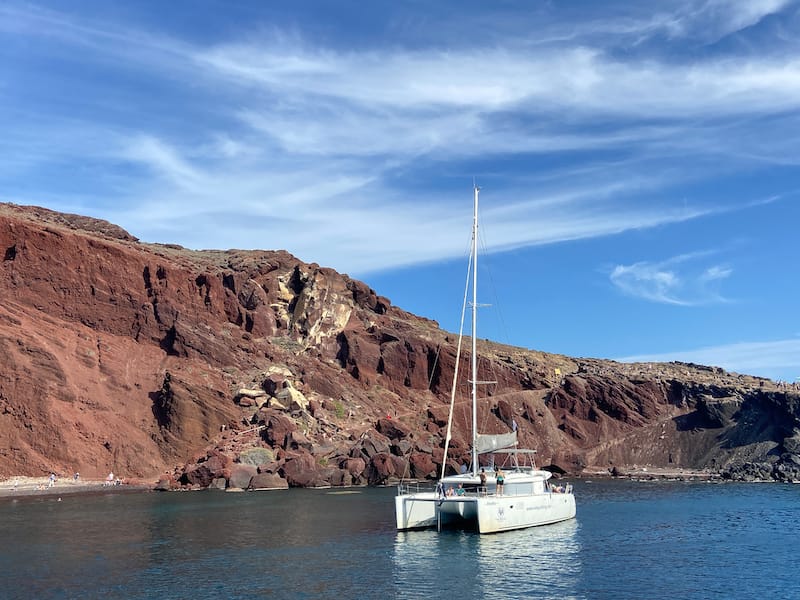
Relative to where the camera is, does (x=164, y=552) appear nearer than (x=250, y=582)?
No

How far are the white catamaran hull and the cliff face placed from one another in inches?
1641

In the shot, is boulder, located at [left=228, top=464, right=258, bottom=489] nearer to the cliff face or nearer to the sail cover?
the cliff face

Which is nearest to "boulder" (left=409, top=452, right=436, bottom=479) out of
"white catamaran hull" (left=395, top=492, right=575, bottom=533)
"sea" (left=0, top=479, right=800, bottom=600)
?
"sea" (left=0, top=479, right=800, bottom=600)

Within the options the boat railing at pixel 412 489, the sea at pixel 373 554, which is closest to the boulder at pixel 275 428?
the boat railing at pixel 412 489

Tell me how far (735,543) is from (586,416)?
7799 centimetres

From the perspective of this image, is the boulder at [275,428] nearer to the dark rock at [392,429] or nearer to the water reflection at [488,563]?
the dark rock at [392,429]

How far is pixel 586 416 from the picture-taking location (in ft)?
398

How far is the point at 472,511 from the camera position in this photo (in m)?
43.6

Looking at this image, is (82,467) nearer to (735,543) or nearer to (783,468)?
(735,543)

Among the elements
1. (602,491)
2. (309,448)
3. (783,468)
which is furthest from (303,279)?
(783,468)

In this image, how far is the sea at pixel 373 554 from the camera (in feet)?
104

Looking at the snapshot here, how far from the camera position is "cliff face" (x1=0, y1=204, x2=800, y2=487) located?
284 feet

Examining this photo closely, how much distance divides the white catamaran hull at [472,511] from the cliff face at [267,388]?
41.7m


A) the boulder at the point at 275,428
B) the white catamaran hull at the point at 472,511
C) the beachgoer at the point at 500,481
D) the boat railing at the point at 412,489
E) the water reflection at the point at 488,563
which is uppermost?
the boulder at the point at 275,428
